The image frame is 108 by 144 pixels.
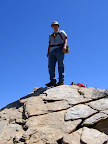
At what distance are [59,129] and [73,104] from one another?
128cm

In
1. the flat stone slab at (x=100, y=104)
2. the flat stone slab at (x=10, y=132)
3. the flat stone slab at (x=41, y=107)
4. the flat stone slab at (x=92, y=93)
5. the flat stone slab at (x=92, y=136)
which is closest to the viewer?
the flat stone slab at (x=92, y=136)

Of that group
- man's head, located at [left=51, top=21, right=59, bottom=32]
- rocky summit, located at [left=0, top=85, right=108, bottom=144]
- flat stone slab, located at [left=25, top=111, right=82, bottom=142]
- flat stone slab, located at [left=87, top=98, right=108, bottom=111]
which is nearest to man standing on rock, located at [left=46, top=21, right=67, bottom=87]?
man's head, located at [left=51, top=21, right=59, bottom=32]

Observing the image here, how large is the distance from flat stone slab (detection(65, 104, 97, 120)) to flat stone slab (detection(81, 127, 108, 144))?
1.58 ft

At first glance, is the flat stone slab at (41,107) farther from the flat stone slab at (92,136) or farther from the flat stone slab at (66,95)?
the flat stone slab at (92,136)

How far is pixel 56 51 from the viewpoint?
7184mm

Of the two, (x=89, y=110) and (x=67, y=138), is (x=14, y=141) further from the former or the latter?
(x=89, y=110)

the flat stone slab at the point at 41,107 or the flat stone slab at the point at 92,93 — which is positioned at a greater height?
the flat stone slab at the point at 92,93

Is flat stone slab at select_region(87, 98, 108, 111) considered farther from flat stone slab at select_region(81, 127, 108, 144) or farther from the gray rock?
the gray rock

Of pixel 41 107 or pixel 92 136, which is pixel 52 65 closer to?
pixel 41 107

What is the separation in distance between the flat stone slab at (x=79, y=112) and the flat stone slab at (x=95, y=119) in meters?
0.14

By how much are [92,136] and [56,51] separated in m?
4.12

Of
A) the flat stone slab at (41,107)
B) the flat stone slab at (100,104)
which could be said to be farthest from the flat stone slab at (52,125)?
the flat stone slab at (100,104)

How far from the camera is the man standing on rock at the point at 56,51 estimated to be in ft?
23.3

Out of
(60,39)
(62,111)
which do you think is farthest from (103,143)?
(60,39)
